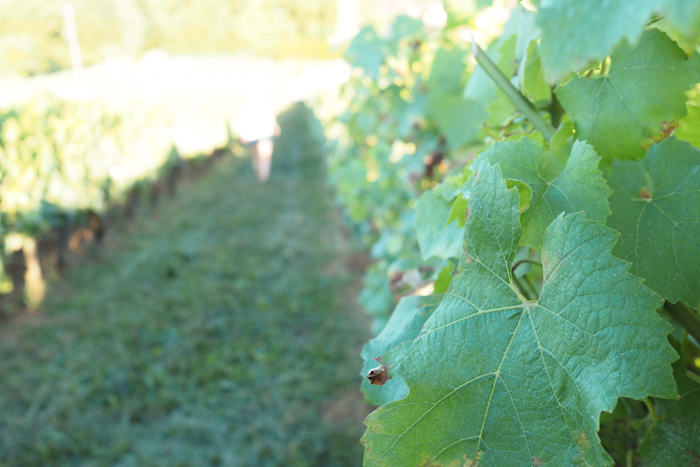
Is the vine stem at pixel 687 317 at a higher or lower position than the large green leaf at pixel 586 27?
lower

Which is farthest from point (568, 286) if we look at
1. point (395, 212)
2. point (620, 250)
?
point (395, 212)

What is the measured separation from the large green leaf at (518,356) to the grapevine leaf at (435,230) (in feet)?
0.76

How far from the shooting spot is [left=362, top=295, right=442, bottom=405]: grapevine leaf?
29.9 inches

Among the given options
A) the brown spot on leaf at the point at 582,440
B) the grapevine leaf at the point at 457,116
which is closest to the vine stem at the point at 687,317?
the brown spot on leaf at the point at 582,440

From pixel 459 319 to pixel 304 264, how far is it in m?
6.12

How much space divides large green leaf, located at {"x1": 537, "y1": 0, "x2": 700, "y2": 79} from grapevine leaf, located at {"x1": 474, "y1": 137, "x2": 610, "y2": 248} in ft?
0.77

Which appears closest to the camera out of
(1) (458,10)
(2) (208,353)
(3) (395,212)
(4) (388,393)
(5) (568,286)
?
(5) (568,286)

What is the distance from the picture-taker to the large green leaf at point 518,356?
50 centimetres

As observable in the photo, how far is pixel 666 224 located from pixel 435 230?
1.22 ft

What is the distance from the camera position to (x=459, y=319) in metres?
0.60

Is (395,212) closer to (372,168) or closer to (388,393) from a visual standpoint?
(372,168)

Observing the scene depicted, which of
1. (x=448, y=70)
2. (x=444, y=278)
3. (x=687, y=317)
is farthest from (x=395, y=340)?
(x=448, y=70)

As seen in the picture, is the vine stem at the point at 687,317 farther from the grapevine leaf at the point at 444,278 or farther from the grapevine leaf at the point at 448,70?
the grapevine leaf at the point at 448,70

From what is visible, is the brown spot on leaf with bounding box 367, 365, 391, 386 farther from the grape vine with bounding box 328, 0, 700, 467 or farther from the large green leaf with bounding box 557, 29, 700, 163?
the large green leaf with bounding box 557, 29, 700, 163
